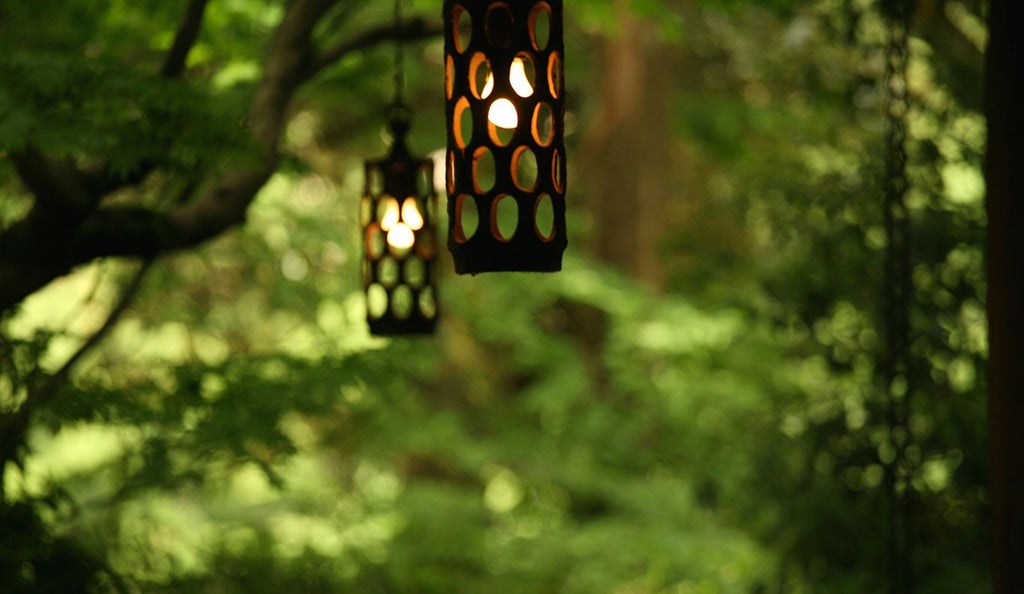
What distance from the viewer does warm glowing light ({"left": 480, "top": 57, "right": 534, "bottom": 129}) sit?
1.72 meters

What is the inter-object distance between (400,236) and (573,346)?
4283 mm

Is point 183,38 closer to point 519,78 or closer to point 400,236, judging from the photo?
point 400,236

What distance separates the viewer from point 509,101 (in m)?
1.72

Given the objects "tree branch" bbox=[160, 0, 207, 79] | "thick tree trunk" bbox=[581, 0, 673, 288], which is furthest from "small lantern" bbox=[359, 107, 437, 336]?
"thick tree trunk" bbox=[581, 0, 673, 288]

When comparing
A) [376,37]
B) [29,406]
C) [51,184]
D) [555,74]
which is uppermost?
[376,37]

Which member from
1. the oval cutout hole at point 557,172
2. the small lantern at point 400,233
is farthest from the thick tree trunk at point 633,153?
the oval cutout hole at point 557,172

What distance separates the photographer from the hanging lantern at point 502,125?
5.59 ft

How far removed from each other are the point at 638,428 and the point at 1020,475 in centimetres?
403

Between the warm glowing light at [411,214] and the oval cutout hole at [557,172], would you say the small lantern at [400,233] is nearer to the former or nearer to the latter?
the warm glowing light at [411,214]

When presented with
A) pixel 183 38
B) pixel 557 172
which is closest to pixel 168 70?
pixel 183 38

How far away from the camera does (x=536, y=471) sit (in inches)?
247

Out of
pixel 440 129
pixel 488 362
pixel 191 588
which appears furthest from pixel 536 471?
pixel 191 588

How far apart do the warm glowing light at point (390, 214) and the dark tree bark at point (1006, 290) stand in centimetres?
119

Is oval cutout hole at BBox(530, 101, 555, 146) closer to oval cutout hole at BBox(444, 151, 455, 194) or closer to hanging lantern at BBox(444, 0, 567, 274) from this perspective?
hanging lantern at BBox(444, 0, 567, 274)
